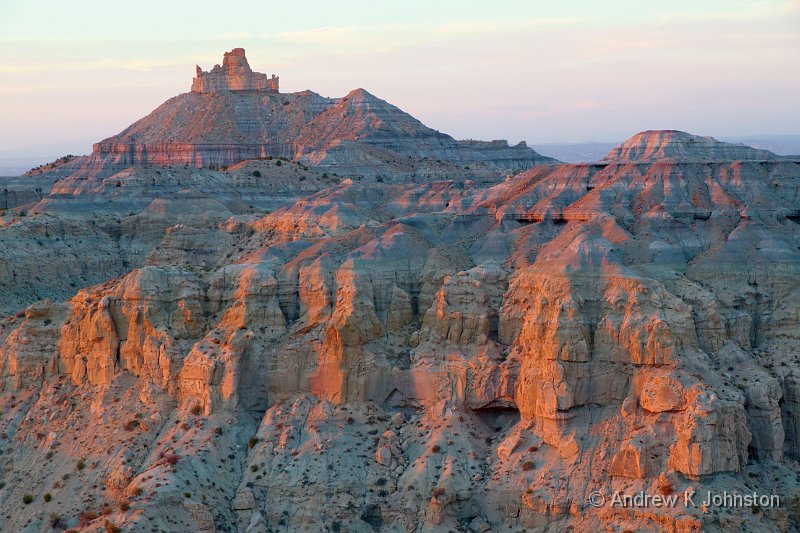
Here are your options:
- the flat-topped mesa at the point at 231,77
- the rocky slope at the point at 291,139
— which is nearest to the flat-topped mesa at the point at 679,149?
the rocky slope at the point at 291,139

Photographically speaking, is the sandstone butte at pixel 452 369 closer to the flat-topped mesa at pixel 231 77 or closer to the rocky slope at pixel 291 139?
the rocky slope at pixel 291 139

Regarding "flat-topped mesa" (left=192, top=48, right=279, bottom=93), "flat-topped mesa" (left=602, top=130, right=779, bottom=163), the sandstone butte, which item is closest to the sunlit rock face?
the sandstone butte

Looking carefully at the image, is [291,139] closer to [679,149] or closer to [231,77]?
[231,77]

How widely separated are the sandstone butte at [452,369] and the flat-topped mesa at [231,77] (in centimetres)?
9201

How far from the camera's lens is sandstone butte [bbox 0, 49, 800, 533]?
216 ft

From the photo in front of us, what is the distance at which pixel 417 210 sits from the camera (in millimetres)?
95562

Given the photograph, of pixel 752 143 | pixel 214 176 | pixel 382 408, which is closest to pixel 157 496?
pixel 382 408

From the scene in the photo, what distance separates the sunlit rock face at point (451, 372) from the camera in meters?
65.8

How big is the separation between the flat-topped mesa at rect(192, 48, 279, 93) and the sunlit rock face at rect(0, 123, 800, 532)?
96.5 metres

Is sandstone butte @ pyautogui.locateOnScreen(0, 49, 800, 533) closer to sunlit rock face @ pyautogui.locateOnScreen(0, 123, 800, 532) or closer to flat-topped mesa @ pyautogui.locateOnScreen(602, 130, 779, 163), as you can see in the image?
sunlit rock face @ pyautogui.locateOnScreen(0, 123, 800, 532)

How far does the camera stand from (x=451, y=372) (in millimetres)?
71750

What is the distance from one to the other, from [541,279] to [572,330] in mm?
3915

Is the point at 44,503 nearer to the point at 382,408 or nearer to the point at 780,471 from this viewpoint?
the point at 382,408

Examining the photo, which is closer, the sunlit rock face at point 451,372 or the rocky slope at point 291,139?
the sunlit rock face at point 451,372
